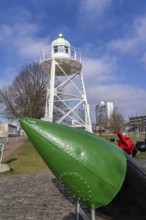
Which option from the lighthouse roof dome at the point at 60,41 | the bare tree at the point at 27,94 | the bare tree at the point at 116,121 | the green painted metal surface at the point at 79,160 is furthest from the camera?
the bare tree at the point at 116,121

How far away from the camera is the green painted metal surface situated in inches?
118

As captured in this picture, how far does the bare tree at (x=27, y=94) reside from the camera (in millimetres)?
41250

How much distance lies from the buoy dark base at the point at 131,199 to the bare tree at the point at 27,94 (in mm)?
37893

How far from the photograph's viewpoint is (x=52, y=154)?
119 inches

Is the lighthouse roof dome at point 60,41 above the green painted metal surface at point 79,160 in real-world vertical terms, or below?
above

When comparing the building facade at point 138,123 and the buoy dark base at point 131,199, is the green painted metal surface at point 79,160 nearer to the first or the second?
the buoy dark base at point 131,199

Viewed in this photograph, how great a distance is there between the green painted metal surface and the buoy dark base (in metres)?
0.12

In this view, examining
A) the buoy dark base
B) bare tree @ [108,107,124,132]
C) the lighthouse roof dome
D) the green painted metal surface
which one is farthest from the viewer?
bare tree @ [108,107,124,132]

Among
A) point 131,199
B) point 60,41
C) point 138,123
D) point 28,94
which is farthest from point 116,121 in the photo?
point 131,199

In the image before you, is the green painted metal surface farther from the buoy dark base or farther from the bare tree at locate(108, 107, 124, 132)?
the bare tree at locate(108, 107, 124, 132)

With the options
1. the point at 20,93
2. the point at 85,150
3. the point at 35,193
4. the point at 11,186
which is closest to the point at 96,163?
the point at 85,150

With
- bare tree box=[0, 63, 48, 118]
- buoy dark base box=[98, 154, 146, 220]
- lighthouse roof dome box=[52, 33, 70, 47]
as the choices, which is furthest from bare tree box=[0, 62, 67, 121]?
buoy dark base box=[98, 154, 146, 220]

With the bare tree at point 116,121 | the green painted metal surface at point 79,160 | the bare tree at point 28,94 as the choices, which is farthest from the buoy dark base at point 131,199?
the bare tree at point 116,121

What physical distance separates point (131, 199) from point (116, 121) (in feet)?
197
